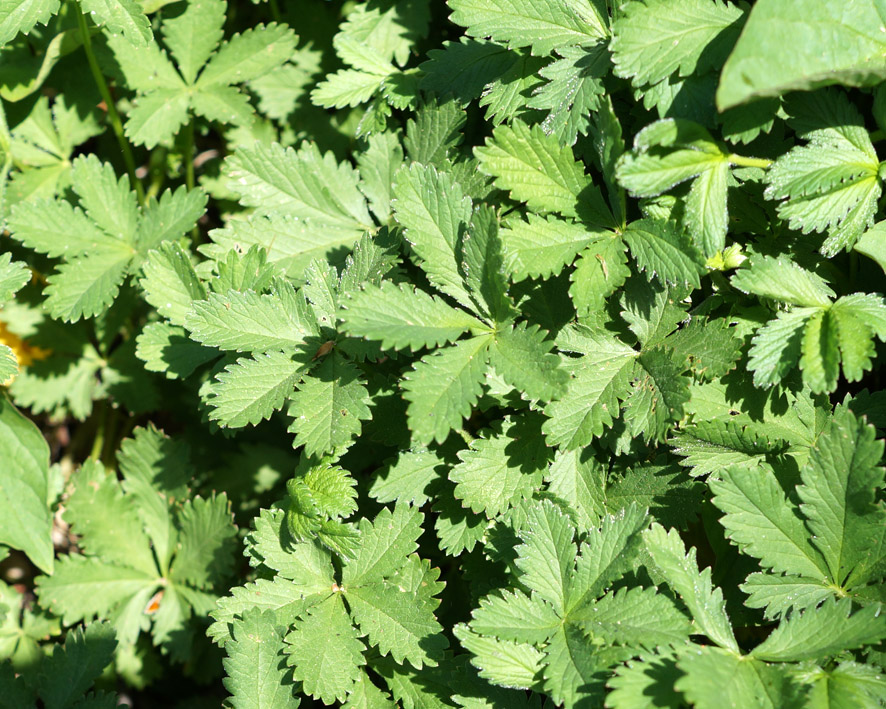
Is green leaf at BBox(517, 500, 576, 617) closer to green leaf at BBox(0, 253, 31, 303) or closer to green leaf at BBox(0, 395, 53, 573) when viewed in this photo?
green leaf at BBox(0, 253, 31, 303)

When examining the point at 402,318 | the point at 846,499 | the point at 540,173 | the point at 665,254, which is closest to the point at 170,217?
the point at 402,318

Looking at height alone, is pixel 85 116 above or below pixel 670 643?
above

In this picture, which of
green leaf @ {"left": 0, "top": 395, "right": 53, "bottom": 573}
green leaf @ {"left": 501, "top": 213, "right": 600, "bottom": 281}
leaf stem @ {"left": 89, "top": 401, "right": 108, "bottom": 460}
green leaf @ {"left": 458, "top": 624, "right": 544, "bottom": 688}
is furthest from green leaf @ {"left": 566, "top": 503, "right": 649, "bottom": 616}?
leaf stem @ {"left": 89, "top": 401, "right": 108, "bottom": 460}

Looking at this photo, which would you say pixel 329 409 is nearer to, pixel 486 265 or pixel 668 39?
pixel 486 265

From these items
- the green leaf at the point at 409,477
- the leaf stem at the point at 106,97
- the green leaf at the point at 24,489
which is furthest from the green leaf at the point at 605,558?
the leaf stem at the point at 106,97

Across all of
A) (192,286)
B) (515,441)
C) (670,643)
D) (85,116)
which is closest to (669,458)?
(515,441)

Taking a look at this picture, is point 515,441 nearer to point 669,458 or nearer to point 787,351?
point 669,458

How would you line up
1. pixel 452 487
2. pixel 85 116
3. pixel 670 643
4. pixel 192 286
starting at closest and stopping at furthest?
1. pixel 670 643
2. pixel 452 487
3. pixel 192 286
4. pixel 85 116
